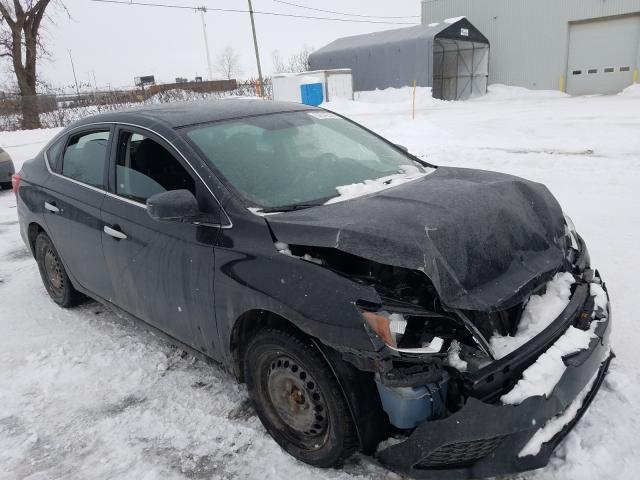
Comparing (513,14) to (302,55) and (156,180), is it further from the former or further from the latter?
(302,55)

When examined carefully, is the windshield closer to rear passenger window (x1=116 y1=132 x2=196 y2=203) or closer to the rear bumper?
rear passenger window (x1=116 y1=132 x2=196 y2=203)

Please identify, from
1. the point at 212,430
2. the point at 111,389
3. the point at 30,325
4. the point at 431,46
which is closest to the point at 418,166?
the point at 212,430

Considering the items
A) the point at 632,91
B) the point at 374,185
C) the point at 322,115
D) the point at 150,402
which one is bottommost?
the point at 150,402

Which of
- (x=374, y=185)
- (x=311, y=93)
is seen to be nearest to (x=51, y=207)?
(x=374, y=185)

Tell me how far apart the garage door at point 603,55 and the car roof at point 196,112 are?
2656 cm

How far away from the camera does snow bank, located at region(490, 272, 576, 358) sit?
7.16 ft

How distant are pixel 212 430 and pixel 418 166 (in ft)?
7.11

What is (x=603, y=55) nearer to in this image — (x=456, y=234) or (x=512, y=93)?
(x=512, y=93)

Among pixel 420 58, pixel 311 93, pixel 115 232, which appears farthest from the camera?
pixel 420 58

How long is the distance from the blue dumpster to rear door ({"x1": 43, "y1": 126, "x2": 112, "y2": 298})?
17943 millimetres

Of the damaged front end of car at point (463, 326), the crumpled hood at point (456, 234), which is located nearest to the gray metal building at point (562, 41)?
the crumpled hood at point (456, 234)

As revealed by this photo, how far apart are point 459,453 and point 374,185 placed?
156 cm

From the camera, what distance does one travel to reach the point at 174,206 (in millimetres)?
2604

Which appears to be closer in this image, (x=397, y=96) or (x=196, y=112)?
(x=196, y=112)
